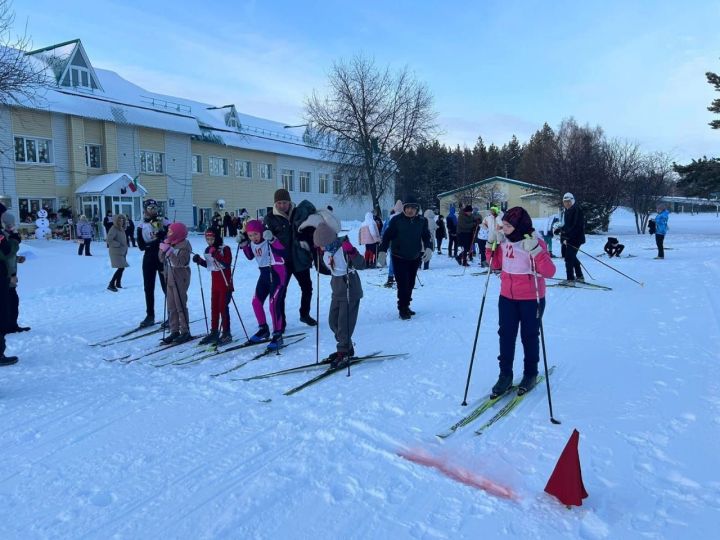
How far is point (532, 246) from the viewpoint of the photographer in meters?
4.49

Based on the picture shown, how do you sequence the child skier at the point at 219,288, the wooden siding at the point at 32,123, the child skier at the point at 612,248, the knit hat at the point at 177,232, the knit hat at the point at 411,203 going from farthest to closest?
the wooden siding at the point at 32,123, the child skier at the point at 612,248, the knit hat at the point at 411,203, the knit hat at the point at 177,232, the child skier at the point at 219,288

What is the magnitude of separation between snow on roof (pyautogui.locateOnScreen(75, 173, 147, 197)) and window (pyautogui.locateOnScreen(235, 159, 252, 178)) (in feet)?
35.6

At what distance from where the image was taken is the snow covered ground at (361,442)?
9.64 ft

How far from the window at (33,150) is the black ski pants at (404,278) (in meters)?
24.7

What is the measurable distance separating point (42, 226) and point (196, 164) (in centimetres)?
1265

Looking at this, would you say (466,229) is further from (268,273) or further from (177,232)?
(177,232)

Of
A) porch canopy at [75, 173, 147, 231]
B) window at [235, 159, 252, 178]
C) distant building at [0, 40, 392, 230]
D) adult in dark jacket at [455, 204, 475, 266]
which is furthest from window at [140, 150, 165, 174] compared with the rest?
adult in dark jacket at [455, 204, 475, 266]

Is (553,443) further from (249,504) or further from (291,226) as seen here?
(291,226)

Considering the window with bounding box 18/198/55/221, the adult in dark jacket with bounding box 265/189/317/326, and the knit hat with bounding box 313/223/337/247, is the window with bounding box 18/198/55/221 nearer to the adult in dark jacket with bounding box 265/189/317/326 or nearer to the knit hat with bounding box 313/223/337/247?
the adult in dark jacket with bounding box 265/189/317/326

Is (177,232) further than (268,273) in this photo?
Yes

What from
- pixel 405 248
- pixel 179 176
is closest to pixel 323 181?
pixel 179 176

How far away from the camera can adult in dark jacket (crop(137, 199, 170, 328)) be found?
25.0 ft

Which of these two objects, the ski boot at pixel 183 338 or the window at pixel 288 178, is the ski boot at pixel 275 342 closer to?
the ski boot at pixel 183 338

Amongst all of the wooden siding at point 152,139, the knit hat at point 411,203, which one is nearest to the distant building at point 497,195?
the wooden siding at point 152,139
